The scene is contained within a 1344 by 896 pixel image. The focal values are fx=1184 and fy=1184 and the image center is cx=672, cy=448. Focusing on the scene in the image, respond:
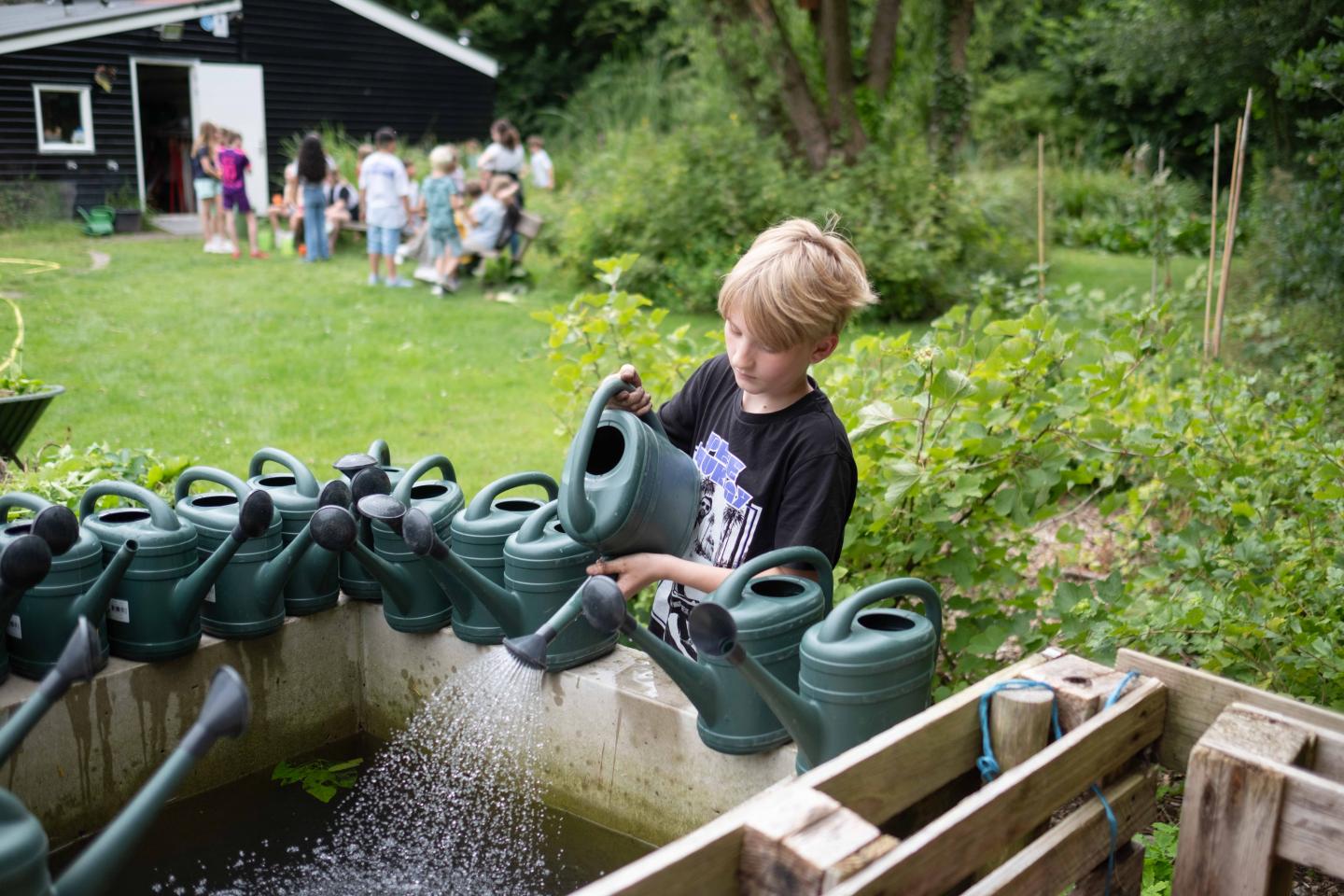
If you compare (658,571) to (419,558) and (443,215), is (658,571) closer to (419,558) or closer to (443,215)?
(419,558)

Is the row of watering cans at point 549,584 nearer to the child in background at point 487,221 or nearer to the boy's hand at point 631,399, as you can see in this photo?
the boy's hand at point 631,399

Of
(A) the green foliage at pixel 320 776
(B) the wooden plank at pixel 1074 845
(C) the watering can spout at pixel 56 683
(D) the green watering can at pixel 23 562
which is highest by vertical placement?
(C) the watering can spout at pixel 56 683

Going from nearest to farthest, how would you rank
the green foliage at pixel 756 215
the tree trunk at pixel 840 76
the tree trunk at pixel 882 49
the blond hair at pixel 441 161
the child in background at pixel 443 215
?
the green foliage at pixel 756 215 → the tree trunk at pixel 840 76 → the tree trunk at pixel 882 49 → the child in background at pixel 443 215 → the blond hair at pixel 441 161

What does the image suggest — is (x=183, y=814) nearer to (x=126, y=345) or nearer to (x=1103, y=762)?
(x=1103, y=762)

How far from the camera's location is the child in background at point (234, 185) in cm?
1111

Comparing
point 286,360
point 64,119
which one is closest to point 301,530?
point 286,360

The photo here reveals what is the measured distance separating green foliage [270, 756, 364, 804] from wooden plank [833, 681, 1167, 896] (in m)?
1.56

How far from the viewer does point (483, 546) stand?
249cm

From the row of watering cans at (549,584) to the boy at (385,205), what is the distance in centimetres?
729

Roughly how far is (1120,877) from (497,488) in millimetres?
1376

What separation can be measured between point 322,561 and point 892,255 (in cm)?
665

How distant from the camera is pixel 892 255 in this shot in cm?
862

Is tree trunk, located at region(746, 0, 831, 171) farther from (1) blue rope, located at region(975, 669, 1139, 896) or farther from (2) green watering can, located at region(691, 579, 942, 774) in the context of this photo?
Answer: (1) blue rope, located at region(975, 669, 1139, 896)

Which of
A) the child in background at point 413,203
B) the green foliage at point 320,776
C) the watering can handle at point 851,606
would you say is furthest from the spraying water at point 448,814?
the child in background at point 413,203
